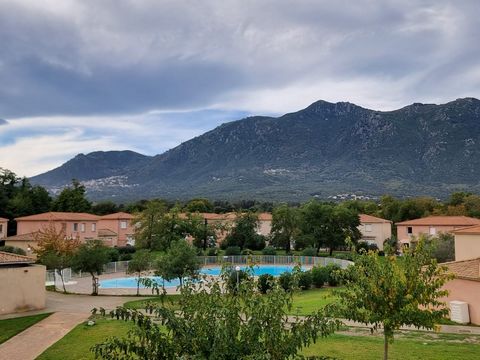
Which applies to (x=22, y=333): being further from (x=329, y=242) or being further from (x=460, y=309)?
(x=329, y=242)

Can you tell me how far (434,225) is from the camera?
60.0m

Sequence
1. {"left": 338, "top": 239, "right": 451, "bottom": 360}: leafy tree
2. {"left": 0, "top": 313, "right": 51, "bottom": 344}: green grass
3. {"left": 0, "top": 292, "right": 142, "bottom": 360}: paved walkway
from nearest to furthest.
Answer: {"left": 338, "top": 239, "right": 451, "bottom": 360}: leafy tree < {"left": 0, "top": 292, "right": 142, "bottom": 360}: paved walkway < {"left": 0, "top": 313, "right": 51, "bottom": 344}: green grass

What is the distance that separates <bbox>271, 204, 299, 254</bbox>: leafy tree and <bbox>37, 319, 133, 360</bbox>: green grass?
4272 centimetres

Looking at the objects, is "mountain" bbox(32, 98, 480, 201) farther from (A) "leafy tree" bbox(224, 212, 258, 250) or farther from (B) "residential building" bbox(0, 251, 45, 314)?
(B) "residential building" bbox(0, 251, 45, 314)

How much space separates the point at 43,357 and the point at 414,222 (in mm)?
56114

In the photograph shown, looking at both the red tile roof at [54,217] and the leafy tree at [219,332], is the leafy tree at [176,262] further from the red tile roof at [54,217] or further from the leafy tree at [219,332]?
the red tile roof at [54,217]

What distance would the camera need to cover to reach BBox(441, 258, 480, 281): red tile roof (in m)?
20.3

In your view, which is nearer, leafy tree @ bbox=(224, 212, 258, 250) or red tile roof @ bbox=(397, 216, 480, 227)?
red tile roof @ bbox=(397, 216, 480, 227)

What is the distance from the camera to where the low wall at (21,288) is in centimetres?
2431

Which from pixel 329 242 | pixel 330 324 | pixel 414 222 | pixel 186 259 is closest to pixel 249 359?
pixel 330 324

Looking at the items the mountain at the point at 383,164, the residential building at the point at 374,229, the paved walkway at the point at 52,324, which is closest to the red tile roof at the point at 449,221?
the residential building at the point at 374,229

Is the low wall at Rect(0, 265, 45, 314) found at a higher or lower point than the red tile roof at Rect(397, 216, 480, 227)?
lower

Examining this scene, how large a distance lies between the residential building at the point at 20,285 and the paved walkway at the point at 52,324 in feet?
2.06

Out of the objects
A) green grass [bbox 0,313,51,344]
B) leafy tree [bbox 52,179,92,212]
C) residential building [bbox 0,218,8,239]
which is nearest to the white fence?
green grass [bbox 0,313,51,344]
